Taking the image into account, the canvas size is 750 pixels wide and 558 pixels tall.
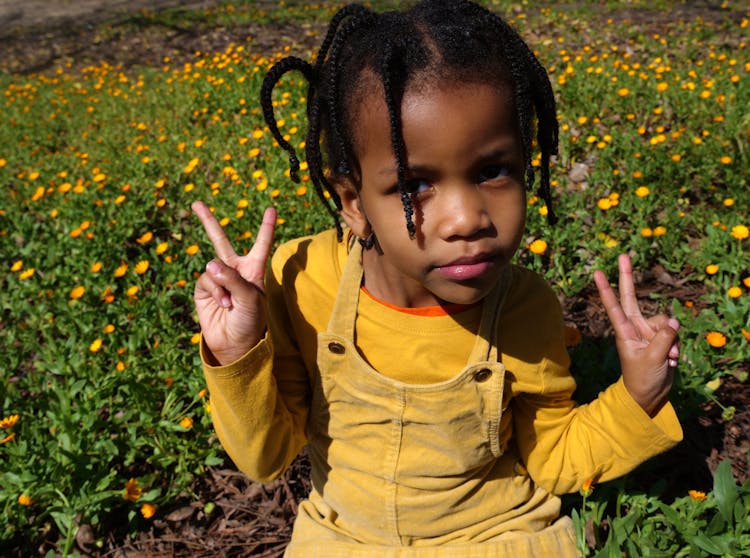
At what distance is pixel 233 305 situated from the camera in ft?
4.51

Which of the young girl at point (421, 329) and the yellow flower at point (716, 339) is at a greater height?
the young girl at point (421, 329)

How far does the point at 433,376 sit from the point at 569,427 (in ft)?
1.41

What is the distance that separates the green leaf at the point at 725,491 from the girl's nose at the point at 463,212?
48.7 inches

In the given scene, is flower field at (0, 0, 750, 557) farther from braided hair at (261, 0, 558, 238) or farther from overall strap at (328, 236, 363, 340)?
braided hair at (261, 0, 558, 238)

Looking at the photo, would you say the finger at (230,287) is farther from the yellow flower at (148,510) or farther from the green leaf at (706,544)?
the green leaf at (706,544)

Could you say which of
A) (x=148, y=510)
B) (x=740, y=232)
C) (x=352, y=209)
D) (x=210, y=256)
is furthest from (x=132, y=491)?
(x=740, y=232)

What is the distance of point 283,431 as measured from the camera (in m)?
1.60

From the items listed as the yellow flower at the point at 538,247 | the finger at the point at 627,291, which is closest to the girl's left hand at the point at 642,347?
the finger at the point at 627,291

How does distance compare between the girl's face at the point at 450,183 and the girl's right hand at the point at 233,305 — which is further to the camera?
the girl's right hand at the point at 233,305

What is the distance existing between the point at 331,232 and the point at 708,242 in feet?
7.02

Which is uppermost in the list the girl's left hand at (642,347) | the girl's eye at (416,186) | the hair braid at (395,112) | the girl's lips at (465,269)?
the hair braid at (395,112)

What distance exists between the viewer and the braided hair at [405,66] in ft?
3.72

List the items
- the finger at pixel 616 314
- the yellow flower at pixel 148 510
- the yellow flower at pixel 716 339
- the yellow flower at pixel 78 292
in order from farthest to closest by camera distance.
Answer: the yellow flower at pixel 78 292
the yellow flower at pixel 716 339
the yellow flower at pixel 148 510
the finger at pixel 616 314

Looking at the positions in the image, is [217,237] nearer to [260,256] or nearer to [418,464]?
[260,256]
